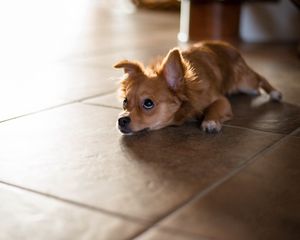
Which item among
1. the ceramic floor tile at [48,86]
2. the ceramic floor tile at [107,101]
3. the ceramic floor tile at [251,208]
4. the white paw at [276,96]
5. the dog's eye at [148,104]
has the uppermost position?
the dog's eye at [148,104]

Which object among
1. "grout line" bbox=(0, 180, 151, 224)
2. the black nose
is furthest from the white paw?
"grout line" bbox=(0, 180, 151, 224)

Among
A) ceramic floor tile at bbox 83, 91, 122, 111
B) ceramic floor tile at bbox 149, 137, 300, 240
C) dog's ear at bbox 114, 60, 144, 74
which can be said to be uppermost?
dog's ear at bbox 114, 60, 144, 74

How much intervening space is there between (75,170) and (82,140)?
276 mm

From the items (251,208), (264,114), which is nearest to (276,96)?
(264,114)

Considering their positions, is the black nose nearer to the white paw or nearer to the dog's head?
the dog's head

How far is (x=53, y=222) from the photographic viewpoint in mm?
1099

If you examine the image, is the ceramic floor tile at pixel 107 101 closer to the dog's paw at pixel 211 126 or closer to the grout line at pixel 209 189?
the dog's paw at pixel 211 126

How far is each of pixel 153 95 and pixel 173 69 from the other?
111mm

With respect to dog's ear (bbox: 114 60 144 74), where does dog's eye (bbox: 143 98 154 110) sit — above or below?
below

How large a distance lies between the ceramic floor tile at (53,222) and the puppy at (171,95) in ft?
1.90

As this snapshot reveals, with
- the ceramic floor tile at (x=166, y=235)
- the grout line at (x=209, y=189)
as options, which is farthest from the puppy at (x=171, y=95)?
the ceramic floor tile at (x=166, y=235)

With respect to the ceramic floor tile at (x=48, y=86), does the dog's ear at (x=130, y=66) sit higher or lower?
higher

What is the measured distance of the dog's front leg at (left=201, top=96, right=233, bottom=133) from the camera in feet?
5.83

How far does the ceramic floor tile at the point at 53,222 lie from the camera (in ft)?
3.43
